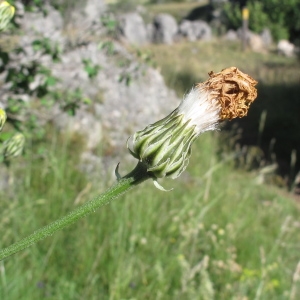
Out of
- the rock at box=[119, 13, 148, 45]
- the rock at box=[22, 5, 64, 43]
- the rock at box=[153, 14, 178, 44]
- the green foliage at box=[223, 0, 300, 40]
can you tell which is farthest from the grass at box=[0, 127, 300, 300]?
the green foliage at box=[223, 0, 300, 40]

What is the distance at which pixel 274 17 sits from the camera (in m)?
26.2

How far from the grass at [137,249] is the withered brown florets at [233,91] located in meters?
1.69

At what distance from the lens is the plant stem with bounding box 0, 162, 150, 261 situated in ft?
2.75

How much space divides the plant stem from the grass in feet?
6.07

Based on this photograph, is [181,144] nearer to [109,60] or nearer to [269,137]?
[109,60]

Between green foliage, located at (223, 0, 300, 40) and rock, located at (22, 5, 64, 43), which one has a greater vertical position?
rock, located at (22, 5, 64, 43)

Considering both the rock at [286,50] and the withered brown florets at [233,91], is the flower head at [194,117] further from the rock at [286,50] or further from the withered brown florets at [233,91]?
the rock at [286,50]

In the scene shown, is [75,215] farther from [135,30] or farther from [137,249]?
Result: [135,30]

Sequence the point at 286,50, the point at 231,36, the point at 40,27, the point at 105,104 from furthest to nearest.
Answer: the point at 231,36, the point at 286,50, the point at 105,104, the point at 40,27

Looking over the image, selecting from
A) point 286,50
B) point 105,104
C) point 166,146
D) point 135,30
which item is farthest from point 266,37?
point 166,146

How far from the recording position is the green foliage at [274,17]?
83.0 feet

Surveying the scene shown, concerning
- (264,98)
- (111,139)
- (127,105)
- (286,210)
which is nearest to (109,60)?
(127,105)

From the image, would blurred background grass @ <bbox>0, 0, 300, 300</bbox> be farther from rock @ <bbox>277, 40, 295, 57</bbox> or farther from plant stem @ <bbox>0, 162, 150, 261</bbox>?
rock @ <bbox>277, 40, 295, 57</bbox>

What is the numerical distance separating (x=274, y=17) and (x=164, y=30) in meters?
5.71
